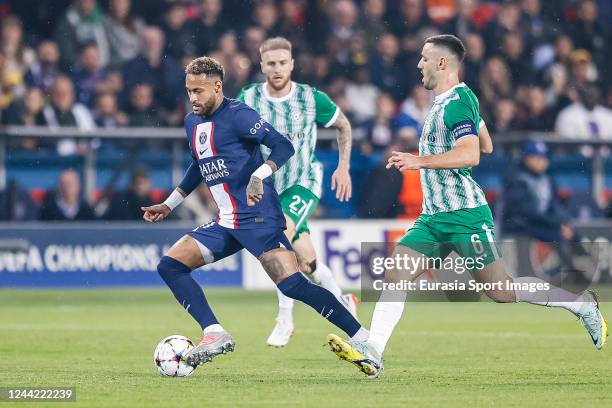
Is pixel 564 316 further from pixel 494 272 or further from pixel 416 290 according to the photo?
pixel 494 272

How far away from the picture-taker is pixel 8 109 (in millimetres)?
16547

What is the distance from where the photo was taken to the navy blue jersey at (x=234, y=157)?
28.0 ft

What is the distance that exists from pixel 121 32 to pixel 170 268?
33.8ft

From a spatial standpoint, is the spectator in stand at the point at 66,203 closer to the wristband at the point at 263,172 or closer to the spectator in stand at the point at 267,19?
the spectator in stand at the point at 267,19

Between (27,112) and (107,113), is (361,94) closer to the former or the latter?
(107,113)

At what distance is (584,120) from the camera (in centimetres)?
1877

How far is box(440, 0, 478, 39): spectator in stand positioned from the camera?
1971 cm

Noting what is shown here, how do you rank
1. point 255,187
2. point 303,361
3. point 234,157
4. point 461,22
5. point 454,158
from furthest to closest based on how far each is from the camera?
point 461,22
point 303,361
point 234,157
point 255,187
point 454,158

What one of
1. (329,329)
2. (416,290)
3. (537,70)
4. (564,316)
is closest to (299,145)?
(329,329)

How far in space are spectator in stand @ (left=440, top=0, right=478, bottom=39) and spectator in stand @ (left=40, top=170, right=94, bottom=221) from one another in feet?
20.9

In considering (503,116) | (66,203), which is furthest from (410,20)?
(66,203)

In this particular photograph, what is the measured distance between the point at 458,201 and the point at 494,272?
1.65ft

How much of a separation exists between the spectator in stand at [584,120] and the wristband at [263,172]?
10944 millimetres

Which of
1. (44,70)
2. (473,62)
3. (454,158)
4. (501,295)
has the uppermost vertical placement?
(473,62)
